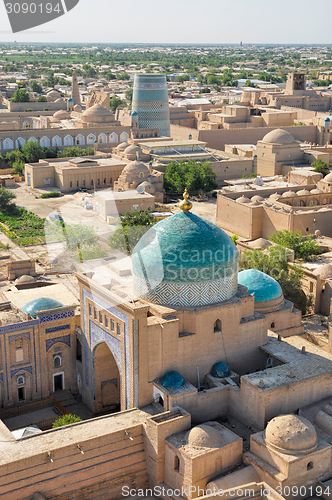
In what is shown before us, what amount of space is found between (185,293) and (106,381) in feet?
8.95

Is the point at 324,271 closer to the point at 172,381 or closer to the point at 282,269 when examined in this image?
the point at 282,269

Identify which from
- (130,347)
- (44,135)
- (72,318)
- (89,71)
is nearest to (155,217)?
(72,318)

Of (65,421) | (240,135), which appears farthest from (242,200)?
(240,135)

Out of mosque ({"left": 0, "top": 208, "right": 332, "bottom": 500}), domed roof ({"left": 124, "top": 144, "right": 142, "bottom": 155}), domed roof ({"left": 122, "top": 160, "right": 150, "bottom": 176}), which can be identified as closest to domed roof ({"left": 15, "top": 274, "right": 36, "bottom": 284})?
mosque ({"left": 0, "top": 208, "right": 332, "bottom": 500})

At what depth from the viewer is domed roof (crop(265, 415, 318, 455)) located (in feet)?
30.9

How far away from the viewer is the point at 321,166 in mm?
28984

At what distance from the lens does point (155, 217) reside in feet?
→ 77.6

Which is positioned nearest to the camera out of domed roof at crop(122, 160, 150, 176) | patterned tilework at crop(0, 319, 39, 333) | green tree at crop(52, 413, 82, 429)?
green tree at crop(52, 413, 82, 429)

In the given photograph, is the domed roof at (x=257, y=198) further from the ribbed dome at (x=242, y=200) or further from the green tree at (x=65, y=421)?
the green tree at (x=65, y=421)

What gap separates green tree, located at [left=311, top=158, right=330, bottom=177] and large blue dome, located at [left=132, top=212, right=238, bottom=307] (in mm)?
18943

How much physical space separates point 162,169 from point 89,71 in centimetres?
7630

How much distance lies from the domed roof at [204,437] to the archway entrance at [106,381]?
2.91 m

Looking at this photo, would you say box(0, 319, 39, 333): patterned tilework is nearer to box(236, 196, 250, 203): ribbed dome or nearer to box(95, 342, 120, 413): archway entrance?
box(95, 342, 120, 413): archway entrance

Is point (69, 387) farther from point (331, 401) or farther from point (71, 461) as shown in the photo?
point (331, 401)
